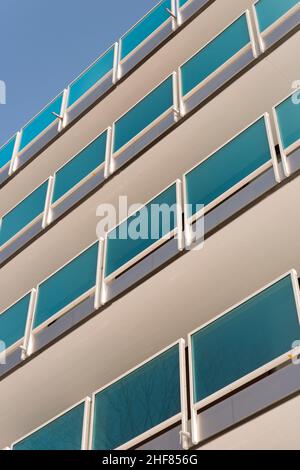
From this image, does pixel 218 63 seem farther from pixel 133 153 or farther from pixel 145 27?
pixel 145 27

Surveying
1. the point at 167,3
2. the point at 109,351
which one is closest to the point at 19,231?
the point at 109,351

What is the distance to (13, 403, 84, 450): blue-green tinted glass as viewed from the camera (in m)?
7.70

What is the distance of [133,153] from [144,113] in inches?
37.3

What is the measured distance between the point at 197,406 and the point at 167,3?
1078 centimetres

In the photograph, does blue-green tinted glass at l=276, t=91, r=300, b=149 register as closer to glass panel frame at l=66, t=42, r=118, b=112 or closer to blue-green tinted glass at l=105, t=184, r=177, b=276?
blue-green tinted glass at l=105, t=184, r=177, b=276

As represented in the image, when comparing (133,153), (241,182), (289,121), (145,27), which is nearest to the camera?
(289,121)

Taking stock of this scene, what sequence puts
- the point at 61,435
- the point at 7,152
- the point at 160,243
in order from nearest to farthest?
the point at 61,435 → the point at 160,243 → the point at 7,152

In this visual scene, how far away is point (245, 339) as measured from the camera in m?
6.89

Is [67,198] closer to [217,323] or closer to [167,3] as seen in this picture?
[167,3]

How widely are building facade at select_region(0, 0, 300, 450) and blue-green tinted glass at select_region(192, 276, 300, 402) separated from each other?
19 mm

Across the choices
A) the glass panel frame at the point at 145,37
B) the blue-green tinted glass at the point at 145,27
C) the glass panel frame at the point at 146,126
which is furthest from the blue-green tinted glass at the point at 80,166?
the blue-green tinted glass at the point at 145,27

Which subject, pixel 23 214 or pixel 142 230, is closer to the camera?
pixel 142 230

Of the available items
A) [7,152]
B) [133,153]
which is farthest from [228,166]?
[7,152]

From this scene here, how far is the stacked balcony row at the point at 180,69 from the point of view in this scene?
11297 mm
